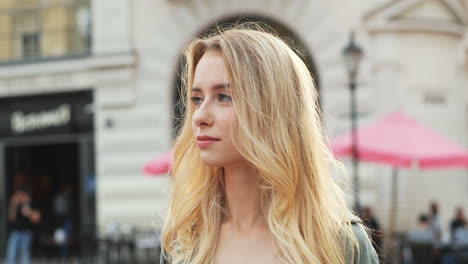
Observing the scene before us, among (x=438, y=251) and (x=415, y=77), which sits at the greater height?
(x=415, y=77)

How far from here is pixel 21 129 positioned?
1956 cm

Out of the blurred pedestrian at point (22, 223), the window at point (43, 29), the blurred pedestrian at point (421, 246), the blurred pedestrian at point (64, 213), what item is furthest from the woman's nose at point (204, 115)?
the blurred pedestrian at point (64, 213)

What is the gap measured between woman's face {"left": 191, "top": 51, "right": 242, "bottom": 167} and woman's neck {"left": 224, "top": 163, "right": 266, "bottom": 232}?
0.23 ft

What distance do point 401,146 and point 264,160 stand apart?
8892mm

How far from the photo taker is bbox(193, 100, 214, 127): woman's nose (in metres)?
2.36

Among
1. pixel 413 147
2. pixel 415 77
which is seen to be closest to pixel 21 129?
pixel 415 77

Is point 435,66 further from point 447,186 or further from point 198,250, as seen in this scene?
point 198,250

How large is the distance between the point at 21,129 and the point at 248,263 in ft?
59.6

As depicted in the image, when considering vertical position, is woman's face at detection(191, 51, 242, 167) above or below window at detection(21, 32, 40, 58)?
below

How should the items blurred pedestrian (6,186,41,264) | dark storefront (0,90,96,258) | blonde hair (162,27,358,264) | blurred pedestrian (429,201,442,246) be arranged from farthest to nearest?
dark storefront (0,90,96,258) < blurred pedestrian (6,186,41,264) < blurred pedestrian (429,201,442,246) < blonde hair (162,27,358,264)

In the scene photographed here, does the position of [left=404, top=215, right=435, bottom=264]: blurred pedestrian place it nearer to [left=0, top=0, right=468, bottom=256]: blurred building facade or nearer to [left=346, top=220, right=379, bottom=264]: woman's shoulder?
[left=0, top=0, right=468, bottom=256]: blurred building facade

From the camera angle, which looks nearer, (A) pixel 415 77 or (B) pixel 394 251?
(B) pixel 394 251

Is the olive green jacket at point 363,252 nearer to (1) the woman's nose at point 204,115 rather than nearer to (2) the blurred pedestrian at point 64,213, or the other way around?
(1) the woman's nose at point 204,115

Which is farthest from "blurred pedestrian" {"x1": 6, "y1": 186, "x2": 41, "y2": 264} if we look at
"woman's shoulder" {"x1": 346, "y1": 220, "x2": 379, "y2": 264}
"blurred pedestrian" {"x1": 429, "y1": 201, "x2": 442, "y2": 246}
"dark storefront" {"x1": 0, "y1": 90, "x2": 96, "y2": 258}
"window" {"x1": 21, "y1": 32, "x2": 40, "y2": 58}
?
"woman's shoulder" {"x1": 346, "y1": 220, "x2": 379, "y2": 264}
